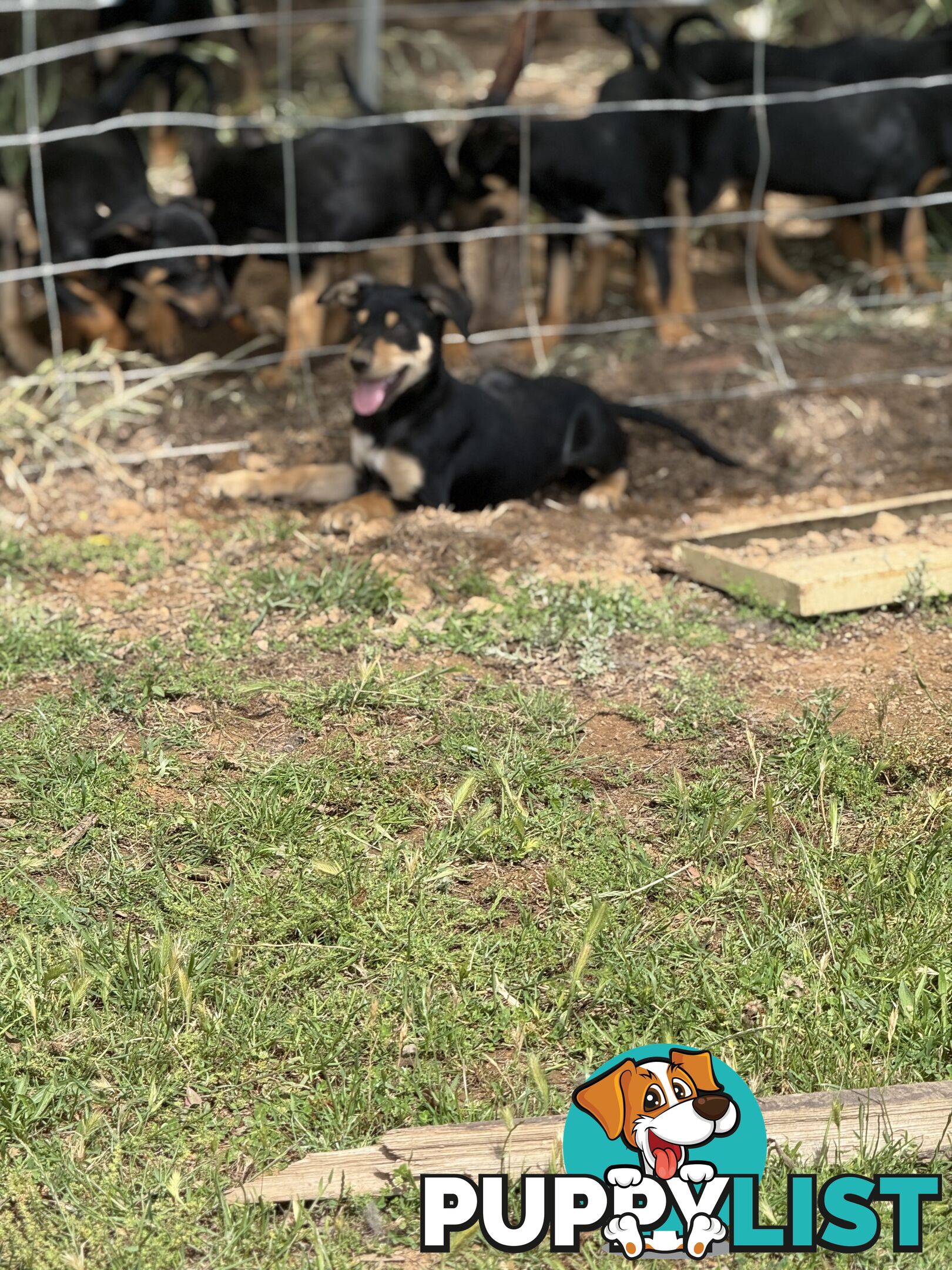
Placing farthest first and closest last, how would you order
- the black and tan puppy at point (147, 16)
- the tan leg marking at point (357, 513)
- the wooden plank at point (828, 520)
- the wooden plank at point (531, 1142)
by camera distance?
the black and tan puppy at point (147, 16) < the tan leg marking at point (357, 513) < the wooden plank at point (828, 520) < the wooden plank at point (531, 1142)

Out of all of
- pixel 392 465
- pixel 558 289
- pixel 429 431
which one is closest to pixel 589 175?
pixel 558 289

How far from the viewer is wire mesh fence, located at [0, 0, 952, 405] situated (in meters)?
5.52

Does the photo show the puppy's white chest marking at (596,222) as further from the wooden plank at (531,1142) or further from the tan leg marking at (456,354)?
the wooden plank at (531,1142)

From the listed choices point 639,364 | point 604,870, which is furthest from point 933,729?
point 639,364

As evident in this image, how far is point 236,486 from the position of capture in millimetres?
5109

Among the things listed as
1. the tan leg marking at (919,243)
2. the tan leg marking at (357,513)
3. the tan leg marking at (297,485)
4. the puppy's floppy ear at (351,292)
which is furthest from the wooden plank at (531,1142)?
the tan leg marking at (919,243)

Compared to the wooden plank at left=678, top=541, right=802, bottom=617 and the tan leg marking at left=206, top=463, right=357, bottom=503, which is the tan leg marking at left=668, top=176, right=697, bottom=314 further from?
the wooden plank at left=678, top=541, right=802, bottom=617

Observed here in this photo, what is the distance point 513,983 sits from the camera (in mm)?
2852

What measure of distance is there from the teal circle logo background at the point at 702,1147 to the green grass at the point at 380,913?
0.24 ft

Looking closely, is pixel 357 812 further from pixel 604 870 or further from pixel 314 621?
pixel 314 621

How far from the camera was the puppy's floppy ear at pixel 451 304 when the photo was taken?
4.81 metres

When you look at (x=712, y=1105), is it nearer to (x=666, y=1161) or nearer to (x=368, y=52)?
(x=666, y=1161)

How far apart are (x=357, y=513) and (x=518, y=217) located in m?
2.32

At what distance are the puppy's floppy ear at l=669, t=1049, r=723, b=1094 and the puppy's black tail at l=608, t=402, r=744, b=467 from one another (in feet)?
10.7
